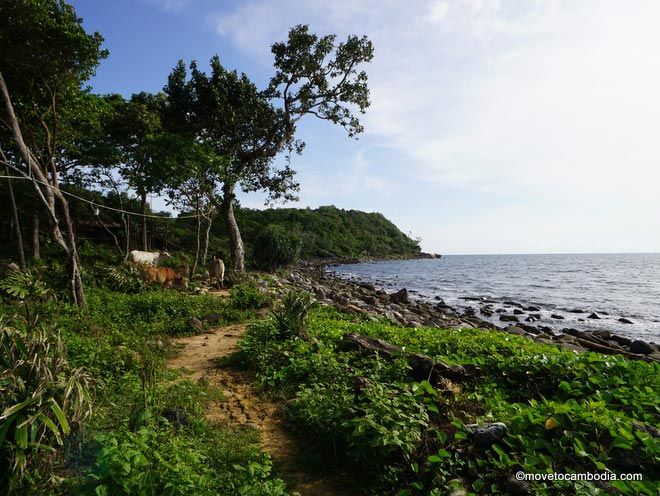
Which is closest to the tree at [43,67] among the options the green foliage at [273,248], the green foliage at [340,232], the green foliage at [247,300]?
the green foliage at [247,300]

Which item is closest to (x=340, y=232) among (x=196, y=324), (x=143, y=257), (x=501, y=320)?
(x=501, y=320)

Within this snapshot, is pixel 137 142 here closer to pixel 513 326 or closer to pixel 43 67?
pixel 43 67

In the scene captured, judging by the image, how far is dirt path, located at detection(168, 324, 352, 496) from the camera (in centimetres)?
363

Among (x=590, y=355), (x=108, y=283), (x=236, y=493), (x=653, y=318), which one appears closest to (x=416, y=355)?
→ (x=590, y=355)

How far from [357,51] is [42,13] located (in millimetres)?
13207

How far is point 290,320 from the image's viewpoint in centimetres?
773

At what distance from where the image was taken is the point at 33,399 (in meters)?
2.69

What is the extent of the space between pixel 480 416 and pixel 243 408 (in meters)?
3.24

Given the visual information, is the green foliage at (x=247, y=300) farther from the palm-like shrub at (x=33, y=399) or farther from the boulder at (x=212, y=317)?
the palm-like shrub at (x=33, y=399)

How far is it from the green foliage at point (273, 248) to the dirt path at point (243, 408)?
15.7 metres

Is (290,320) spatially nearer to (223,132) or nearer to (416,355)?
(416,355)

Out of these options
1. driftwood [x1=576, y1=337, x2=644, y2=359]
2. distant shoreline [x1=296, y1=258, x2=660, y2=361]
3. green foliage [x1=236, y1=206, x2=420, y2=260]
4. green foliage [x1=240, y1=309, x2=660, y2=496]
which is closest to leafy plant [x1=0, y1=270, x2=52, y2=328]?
green foliage [x1=240, y1=309, x2=660, y2=496]

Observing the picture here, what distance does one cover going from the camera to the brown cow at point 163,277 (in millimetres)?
13438

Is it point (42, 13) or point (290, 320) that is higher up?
point (42, 13)
